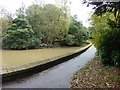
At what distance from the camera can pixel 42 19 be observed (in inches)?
1037

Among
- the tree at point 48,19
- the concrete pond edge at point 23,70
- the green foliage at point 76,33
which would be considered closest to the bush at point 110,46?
the concrete pond edge at point 23,70

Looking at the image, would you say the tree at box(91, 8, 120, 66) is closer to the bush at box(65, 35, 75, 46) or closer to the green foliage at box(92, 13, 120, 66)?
the green foliage at box(92, 13, 120, 66)

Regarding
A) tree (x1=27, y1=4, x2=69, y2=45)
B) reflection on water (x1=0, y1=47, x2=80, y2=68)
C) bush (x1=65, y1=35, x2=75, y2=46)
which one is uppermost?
tree (x1=27, y1=4, x2=69, y2=45)

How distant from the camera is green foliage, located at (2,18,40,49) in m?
24.0

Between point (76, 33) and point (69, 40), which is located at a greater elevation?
point (76, 33)

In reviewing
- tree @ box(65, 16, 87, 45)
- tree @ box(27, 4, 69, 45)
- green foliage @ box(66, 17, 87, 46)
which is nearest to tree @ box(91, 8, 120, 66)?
tree @ box(27, 4, 69, 45)

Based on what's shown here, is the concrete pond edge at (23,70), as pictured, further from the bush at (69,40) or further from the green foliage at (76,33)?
the green foliage at (76,33)

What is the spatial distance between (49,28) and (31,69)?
769 inches

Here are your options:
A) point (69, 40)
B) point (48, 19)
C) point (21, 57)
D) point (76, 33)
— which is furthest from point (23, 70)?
point (76, 33)

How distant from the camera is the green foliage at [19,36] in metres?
24.0

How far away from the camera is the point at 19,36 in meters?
24.3

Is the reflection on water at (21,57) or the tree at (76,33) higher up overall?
the tree at (76,33)

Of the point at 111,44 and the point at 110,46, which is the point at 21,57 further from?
the point at 111,44

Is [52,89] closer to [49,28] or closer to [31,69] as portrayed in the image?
[31,69]
